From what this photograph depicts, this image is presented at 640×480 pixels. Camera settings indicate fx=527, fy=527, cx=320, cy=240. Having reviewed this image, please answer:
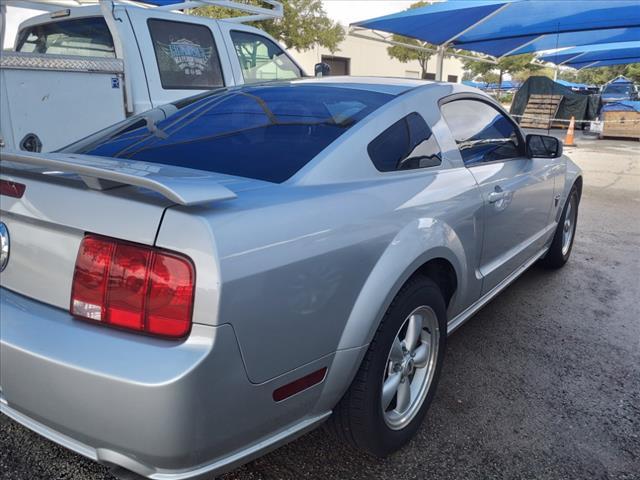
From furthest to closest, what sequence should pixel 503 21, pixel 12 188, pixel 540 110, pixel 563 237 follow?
pixel 540 110 → pixel 503 21 → pixel 563 237 → pixel 12 188

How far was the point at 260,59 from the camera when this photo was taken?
578 centimetres

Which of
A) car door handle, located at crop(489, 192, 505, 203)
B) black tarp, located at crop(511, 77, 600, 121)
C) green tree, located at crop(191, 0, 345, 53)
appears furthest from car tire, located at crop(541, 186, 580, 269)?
black tarp, located at crop(511, 77, 600, 121)

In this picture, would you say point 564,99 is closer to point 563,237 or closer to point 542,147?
point 563,237

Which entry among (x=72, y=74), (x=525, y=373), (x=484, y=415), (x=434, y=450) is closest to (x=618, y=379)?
(x=525, y=373)

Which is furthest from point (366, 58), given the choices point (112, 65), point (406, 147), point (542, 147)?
point (406, 147)

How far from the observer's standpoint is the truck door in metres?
4.75

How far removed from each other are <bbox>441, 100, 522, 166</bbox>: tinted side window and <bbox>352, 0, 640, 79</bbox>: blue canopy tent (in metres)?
7.99

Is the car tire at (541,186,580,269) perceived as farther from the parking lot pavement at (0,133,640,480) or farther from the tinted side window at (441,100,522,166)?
the tinted side window at (441,100,522,166)

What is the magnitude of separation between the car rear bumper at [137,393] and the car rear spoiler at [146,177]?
0.36 m

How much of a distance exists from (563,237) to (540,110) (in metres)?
16.4

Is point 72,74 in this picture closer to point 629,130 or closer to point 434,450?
point 434,450

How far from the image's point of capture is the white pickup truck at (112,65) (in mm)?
3619

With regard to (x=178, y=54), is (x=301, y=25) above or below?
above

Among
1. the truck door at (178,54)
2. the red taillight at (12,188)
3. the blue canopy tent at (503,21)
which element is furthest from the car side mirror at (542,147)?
the blue canopy tent at (503,21)
